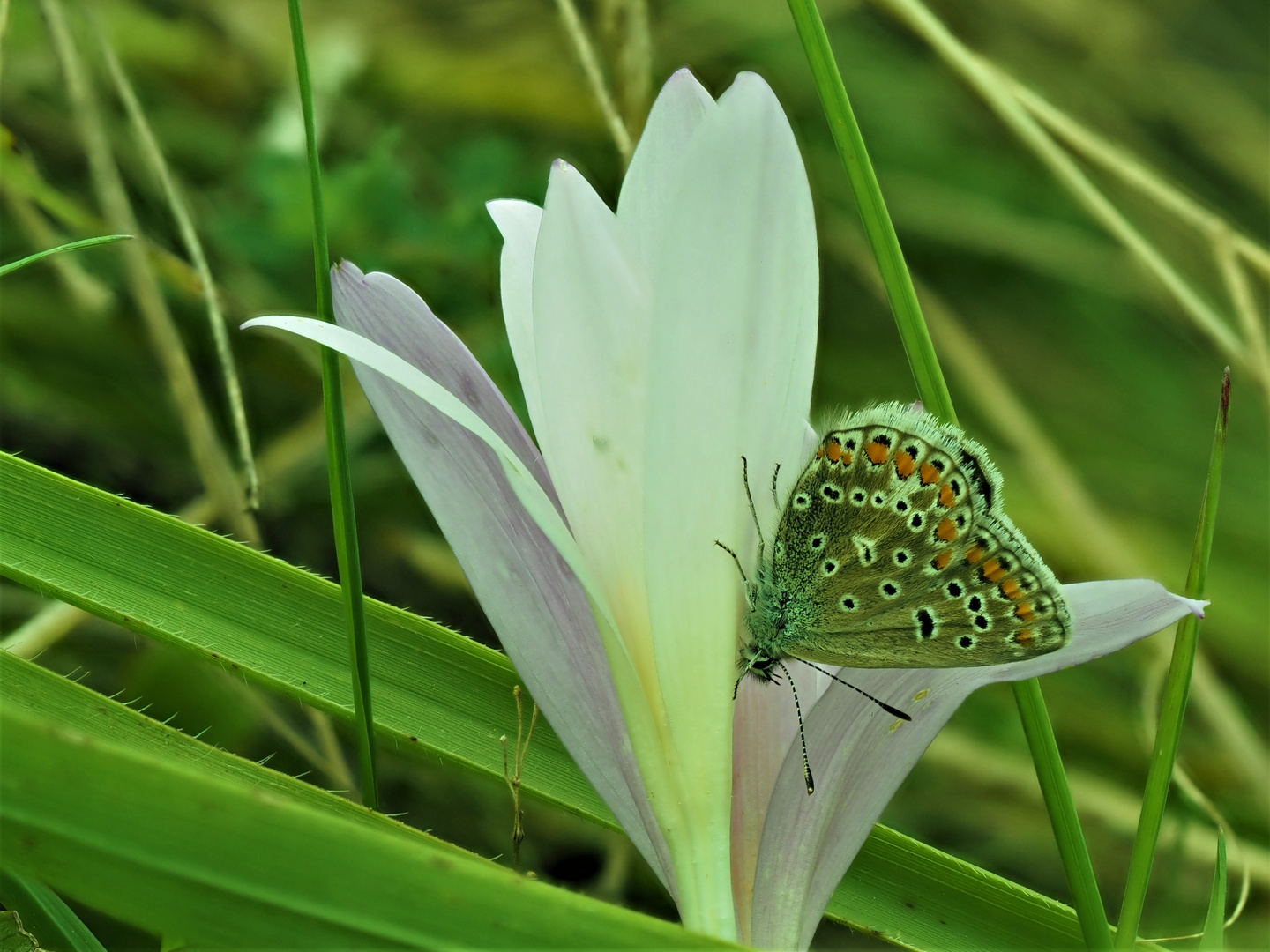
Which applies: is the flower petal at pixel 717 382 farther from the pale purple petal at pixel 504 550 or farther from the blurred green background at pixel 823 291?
the blurred green background at pixel 823 291

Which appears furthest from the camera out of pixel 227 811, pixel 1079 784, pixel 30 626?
pixel 1079 784

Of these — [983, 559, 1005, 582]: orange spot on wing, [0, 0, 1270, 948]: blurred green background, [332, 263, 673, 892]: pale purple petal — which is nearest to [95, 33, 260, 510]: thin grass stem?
[0, 0, 1270, 948]: blurred green background

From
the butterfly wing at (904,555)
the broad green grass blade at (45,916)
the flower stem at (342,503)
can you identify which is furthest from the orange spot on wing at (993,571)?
the broad green grass blade at (45,916)

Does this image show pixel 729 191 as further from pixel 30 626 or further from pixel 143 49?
pixel 143 49

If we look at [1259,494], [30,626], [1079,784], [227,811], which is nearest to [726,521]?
[227,811]

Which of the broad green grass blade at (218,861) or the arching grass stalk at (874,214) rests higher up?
the arching grass stalk at (874,214)

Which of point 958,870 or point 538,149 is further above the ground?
point 538,149

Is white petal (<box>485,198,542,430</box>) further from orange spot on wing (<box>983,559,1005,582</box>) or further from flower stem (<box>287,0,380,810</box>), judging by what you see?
orange spot on wing (<box>983,559,1005,582</box>)
